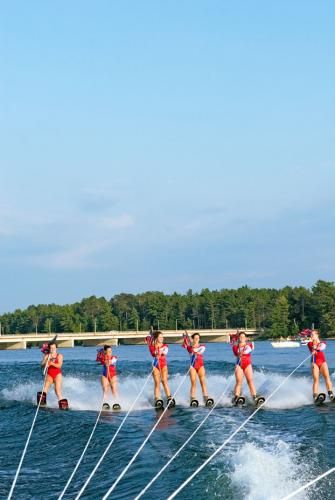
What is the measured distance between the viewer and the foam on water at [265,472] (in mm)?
8945

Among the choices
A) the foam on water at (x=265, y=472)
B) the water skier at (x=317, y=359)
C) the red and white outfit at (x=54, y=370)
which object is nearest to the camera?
the foam on water at (x=265, y=472)

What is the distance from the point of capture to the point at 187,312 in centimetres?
16062

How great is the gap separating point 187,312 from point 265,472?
15144cm

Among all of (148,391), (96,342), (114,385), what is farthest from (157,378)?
(96,342)

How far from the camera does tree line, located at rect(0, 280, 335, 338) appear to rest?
135 meters

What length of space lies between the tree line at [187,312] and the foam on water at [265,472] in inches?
4843

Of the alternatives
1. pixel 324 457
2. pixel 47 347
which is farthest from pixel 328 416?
pixel 47 347

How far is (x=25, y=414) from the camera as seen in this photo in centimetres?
1756

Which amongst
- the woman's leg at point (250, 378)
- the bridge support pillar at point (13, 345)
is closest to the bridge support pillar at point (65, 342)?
the bridge support pillar at point (13, 345)

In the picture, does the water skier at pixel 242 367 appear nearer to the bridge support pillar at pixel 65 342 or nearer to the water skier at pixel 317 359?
the water skier at pixel 317 359

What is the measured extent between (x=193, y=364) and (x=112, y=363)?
210cm

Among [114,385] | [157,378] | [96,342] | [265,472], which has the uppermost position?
[96,342]

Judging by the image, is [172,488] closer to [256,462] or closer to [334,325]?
[256,462]

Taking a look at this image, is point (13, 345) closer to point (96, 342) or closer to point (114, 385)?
point (96, 342)
